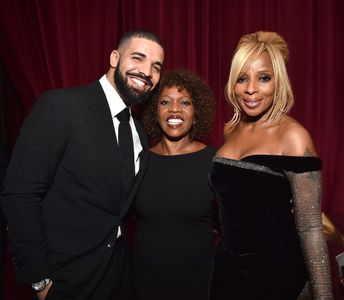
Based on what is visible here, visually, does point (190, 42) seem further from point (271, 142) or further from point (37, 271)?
point (37, 271)

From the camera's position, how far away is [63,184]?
60.2 inches

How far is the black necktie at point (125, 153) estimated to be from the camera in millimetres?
1653

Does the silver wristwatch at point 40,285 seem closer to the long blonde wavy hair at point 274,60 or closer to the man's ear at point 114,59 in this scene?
the man's ear at point 114,59

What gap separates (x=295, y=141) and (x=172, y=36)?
141 centimetres

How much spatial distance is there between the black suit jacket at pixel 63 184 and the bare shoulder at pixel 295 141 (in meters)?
0.70

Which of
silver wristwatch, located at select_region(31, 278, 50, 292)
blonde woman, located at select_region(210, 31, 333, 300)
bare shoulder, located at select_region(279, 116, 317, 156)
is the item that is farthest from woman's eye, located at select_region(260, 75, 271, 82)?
silver wristwatch, located at select_region(31, 278, 50, 292)

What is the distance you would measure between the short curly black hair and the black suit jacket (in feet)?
2.07

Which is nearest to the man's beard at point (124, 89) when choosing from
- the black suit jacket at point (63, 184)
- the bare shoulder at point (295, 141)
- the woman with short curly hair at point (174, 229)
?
the black suit jacket at point (63, 184)

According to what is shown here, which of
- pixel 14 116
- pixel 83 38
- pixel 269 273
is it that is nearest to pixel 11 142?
pixel 14 116

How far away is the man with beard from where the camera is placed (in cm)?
145

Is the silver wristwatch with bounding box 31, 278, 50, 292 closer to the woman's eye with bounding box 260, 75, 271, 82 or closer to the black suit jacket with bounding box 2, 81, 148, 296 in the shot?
the black suit jacket with bounding box 2, 81, 148, 296

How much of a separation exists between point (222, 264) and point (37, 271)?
0.79 m

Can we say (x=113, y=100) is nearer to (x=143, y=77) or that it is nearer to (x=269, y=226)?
(x=143, y=77)

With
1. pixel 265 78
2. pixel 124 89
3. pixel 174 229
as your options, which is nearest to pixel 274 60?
pixel 265 78
